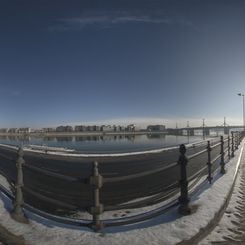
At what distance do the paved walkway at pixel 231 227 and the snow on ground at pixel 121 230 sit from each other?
208mm

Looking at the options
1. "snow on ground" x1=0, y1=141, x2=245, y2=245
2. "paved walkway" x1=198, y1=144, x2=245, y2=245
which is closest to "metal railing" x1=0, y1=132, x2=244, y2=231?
"snow on ground" x1=0, y1=141, x2=245, y2=245

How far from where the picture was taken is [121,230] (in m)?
5.09

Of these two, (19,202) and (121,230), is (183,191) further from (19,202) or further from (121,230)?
(19,202)

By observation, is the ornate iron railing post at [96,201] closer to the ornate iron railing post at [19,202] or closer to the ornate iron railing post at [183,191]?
the ornate iron railing post at [19,202]

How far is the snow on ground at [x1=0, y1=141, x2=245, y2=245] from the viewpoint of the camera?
15.0 feet

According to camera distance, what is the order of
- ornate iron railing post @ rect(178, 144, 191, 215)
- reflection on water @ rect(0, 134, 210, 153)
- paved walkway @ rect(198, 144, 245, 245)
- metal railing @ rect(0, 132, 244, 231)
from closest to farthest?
paved walkway @ rect(198, 144, 245, 245)
metal railing @ rect(0, 132, 244, 231)
ornate iron railing post @ rect(178, 144, 191, 215)
reflection on water @ rect(0, 134, 210, 153)

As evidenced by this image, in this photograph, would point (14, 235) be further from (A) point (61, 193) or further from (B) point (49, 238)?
(A) point (61, 193)

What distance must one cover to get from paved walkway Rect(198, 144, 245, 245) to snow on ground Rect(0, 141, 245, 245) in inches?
8.2

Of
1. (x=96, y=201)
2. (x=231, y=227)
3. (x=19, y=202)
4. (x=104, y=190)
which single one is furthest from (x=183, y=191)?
(x=104, y=190)

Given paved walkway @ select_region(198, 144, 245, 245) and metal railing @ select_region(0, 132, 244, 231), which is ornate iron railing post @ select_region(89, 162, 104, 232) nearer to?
metal railing @ select_region(0, 132, 244, 231)

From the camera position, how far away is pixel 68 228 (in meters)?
5.09

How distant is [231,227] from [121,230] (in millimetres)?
1892

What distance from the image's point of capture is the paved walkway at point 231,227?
4703 millimetres

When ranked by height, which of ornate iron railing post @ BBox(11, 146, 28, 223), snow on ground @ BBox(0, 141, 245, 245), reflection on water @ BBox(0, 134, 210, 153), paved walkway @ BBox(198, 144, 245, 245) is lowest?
reflection on water @ BBox(0, 134, 210, 153)
